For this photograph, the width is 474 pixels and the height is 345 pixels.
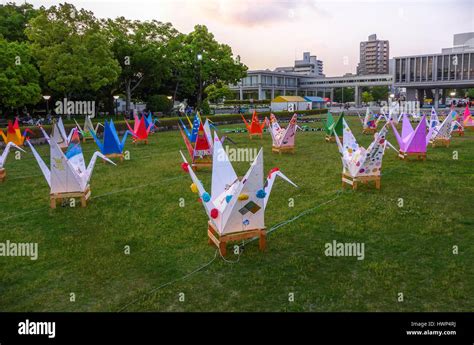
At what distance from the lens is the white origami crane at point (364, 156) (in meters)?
8.78

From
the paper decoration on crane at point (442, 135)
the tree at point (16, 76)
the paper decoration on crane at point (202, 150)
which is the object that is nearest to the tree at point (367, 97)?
the paper decoration on crane at point (442, 135)

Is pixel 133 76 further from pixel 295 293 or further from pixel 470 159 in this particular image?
pixel 295 293

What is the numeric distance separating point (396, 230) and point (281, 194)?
2931 mm

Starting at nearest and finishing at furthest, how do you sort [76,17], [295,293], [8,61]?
[295,293], [8,61], [76,17]

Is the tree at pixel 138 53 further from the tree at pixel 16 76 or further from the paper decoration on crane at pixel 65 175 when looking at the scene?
the paper decoration on crane at pixel 65 175

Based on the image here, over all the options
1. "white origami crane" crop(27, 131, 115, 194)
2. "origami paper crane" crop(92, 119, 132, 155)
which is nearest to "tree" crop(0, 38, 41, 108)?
"origami paper crane" crop(92, 119, 132, 155)

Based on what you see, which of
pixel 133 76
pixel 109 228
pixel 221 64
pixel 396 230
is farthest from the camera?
pixel 221 64

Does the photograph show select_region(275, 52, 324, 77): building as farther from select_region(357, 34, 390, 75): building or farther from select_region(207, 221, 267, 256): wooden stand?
select_region(207, 221, 267, 256): wooden stand

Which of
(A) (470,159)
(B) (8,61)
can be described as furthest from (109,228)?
(B) (8,61)

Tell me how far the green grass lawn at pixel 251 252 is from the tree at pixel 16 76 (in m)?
13.8

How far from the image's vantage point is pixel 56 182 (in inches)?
316

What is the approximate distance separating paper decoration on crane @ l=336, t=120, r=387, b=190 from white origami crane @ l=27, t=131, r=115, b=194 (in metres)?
5.84

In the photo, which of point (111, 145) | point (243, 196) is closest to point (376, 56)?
point (111, 145)

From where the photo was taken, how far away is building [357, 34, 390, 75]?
532 feet
